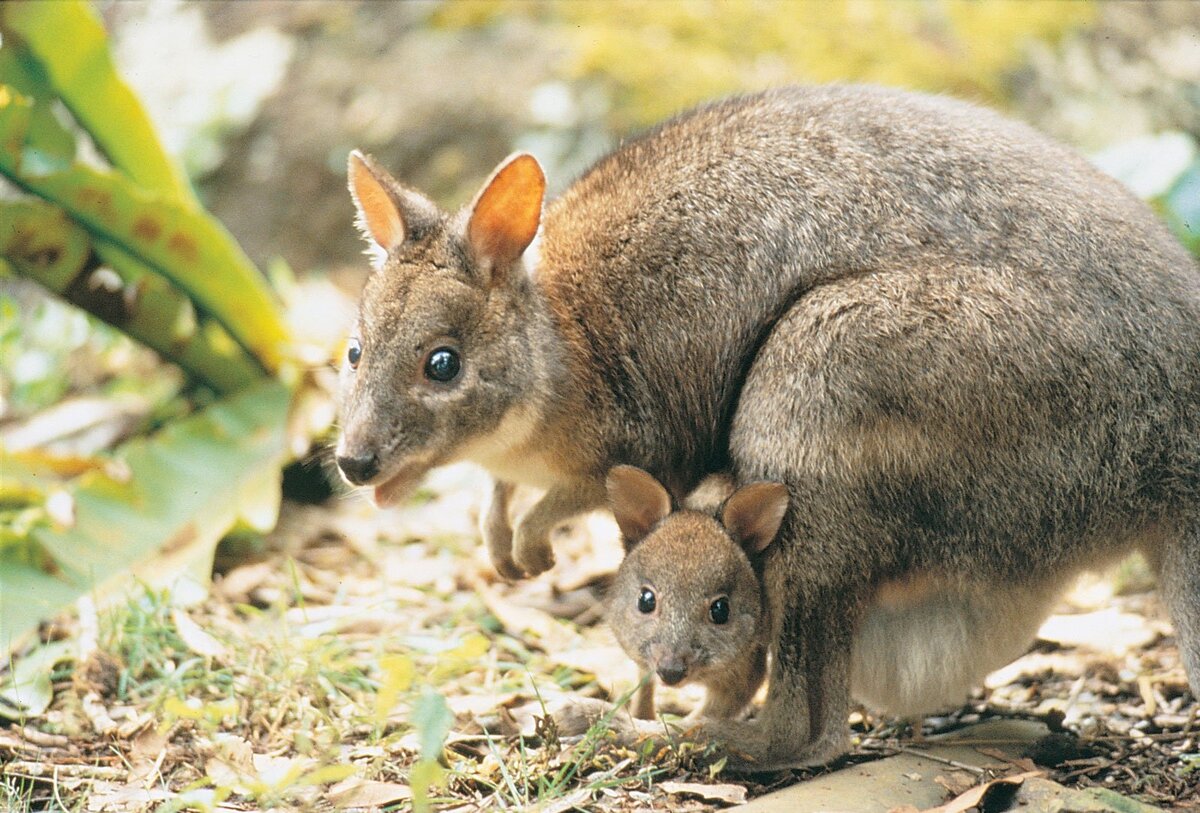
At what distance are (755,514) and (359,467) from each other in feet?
4.27

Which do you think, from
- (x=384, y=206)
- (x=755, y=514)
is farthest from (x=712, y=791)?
(x=384, y=206)

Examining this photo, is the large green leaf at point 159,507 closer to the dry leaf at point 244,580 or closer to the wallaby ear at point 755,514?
the dry leaf at point 244,580

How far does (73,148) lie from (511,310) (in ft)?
9.48

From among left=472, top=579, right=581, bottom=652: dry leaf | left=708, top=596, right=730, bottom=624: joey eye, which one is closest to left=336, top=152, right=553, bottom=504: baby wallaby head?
left=708, top=596, right=730, bottom=624: joey eye

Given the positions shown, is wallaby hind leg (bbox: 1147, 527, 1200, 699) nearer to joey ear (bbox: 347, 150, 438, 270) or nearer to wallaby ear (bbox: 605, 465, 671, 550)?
wallaby ear (bbox: 605, 465, 671, 550)

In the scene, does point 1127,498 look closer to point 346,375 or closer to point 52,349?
point 346,375

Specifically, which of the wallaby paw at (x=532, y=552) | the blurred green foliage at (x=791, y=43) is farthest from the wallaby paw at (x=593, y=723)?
the blurred green foliage at (x=791, y=43)

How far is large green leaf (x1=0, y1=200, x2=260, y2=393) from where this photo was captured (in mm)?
6379

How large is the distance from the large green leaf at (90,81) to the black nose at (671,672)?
388cm

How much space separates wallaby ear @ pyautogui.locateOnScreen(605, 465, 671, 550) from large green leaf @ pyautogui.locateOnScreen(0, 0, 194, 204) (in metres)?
3.29

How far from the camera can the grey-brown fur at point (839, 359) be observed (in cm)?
433

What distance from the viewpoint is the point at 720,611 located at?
15.2 ft

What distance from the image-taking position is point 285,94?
32.0 ft

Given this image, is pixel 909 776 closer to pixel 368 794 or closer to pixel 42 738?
pixel 368 794
